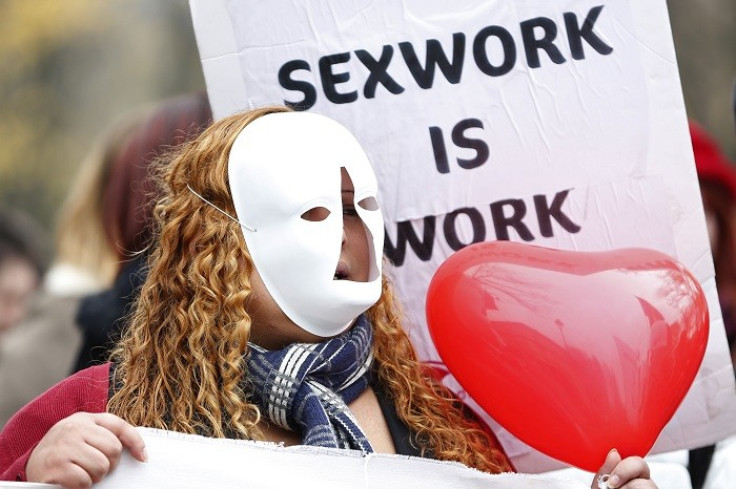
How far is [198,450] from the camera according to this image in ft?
7.90

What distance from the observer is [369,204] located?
2754 mm

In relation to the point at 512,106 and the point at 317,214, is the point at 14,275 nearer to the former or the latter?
the point at 512,106

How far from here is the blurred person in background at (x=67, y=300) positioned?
167 inches

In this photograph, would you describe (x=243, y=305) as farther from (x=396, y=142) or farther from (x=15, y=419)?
(x=396, y=142)

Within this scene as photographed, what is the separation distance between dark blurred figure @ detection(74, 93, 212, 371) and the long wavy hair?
107 cm

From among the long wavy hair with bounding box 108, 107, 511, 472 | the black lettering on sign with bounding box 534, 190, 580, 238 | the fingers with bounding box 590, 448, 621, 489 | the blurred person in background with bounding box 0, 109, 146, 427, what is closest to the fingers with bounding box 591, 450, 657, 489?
the fingers with bounding box 590, 448, 621, 489

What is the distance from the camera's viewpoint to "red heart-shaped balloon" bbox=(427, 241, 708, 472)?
2584 mm

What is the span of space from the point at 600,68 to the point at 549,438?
40.1 inches

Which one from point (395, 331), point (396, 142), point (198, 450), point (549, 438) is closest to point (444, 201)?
point (396, 142)

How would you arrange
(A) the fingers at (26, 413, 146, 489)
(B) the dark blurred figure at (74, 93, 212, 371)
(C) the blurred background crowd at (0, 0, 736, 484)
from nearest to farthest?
(A) the fingers at (26, 413, 146, 489) < (B) the dark blurred figure at (74, 93, 212, 371) < (C) the blurred background crowd at (0, 0, 736, 484)

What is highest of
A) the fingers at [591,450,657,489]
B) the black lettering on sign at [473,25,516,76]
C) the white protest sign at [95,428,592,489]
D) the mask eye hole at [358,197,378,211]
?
the black lettering on sign at [473,25,516,76]

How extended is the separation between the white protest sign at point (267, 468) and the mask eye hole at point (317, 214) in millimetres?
469

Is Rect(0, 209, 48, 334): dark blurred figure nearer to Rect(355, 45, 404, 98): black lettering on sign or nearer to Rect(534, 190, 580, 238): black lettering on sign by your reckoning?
Rect(355, 45, 404, 98): black lettering on sign

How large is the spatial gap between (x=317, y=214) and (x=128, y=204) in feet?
4.99
